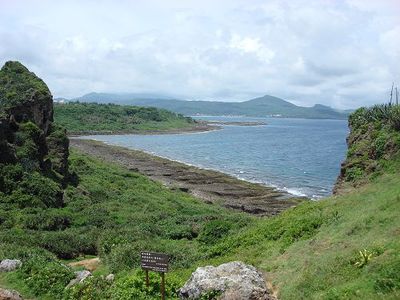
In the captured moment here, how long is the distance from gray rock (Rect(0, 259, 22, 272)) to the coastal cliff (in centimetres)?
1933

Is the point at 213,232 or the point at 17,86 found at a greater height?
the point at 17,86

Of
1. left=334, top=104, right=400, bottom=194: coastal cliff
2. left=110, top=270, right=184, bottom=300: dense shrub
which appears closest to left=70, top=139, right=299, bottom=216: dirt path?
left=334, top=104, right=400, bottom=194: coastal cliff

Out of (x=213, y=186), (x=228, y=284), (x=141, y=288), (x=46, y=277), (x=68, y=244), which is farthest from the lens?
(x=213, y=186)

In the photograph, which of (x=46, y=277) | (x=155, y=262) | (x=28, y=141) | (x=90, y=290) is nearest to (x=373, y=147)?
(x=155, y=262)

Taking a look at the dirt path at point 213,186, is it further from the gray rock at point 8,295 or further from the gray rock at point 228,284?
the gray rock at point 8,295

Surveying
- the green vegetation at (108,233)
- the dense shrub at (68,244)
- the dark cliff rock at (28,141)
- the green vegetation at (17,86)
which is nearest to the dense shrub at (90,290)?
the green vegetation at (108,233)

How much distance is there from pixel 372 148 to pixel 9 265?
22710mm

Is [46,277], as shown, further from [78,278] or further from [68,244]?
[68,244]

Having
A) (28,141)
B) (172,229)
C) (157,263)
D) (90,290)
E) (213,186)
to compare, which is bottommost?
(213,186)

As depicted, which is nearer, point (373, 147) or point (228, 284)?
point (228, 284)

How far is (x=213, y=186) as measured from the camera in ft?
232

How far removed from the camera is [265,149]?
13362cm

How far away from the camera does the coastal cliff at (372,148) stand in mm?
27422

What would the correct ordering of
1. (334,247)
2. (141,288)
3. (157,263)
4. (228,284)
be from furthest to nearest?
(334,247) → (141,288) → (157,263) → (228,284)
